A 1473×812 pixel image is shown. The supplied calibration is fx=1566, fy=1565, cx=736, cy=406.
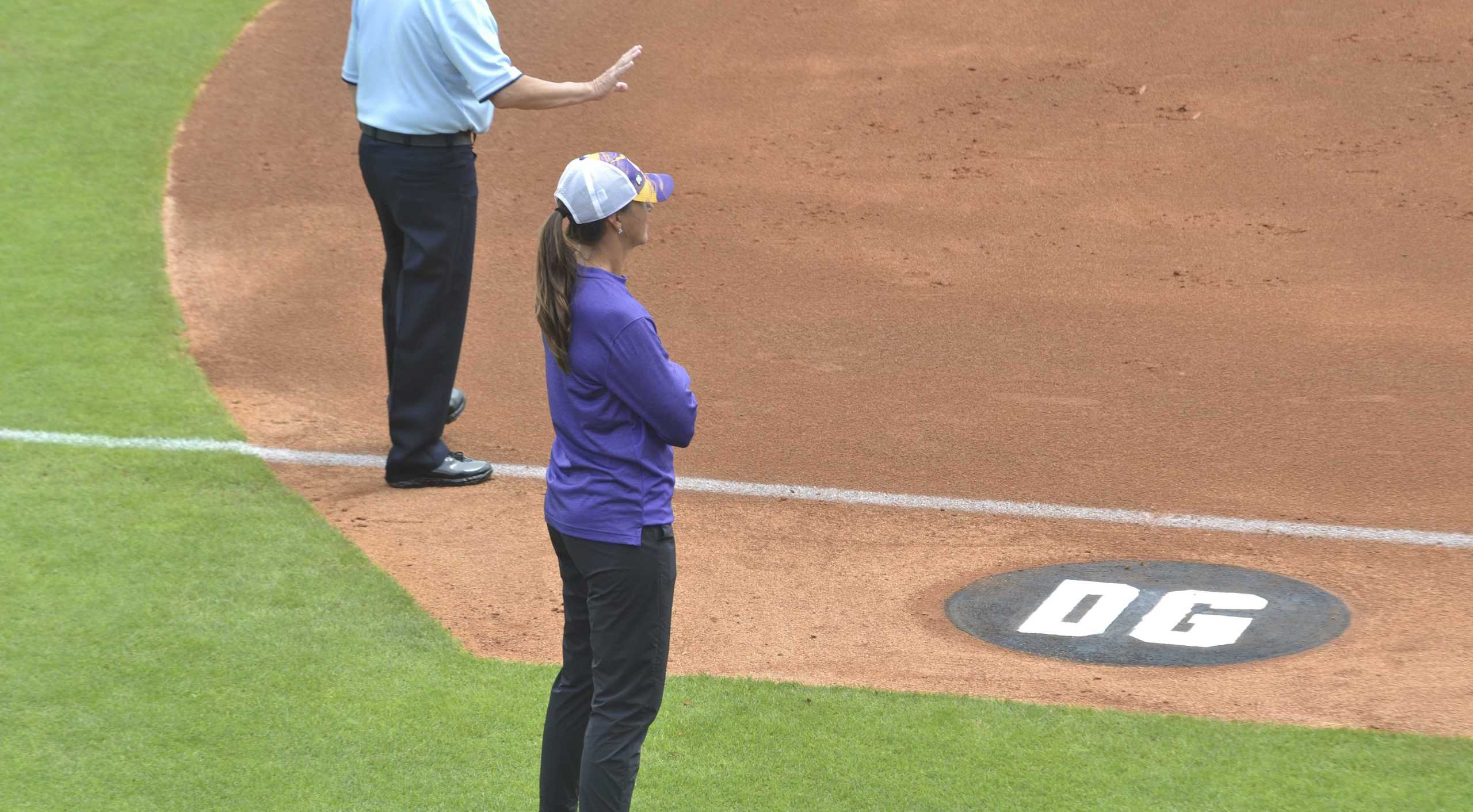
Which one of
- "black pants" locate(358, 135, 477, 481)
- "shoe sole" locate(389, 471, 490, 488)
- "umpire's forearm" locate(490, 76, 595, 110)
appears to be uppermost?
"umpire's forearm" locate(490, 76, 595, 110)

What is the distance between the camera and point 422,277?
6.80 meters

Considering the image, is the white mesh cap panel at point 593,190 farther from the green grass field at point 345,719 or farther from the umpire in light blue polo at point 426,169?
the umpire in light blue polo at point 426,169

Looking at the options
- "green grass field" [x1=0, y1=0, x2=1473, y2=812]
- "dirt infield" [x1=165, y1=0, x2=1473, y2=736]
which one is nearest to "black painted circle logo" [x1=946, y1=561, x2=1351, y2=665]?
"dirt infield" [x1=165, y1=0, x2=1473, y2=736]

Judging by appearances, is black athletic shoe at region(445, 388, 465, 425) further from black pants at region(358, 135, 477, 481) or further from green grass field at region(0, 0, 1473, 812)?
green grass field at region(0, 0, 1473, 812)

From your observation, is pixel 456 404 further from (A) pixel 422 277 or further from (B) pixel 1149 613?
(B) pixel 1149 613

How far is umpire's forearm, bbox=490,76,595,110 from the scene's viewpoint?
598cm

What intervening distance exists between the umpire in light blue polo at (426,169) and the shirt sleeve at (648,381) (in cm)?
243

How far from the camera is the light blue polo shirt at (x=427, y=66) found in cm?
619

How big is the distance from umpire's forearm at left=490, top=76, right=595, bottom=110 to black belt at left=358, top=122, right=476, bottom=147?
404 millimetres

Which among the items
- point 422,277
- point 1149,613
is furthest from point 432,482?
point 1149,613

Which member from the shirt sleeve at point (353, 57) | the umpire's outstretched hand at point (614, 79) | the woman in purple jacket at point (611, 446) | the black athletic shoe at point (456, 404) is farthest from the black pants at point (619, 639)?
the black athletic shoe at point (456, 404)

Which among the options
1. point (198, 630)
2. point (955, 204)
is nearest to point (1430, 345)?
point (955, 204)

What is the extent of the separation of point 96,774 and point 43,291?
16.6 feet

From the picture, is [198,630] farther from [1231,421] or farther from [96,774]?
[1231,421]
